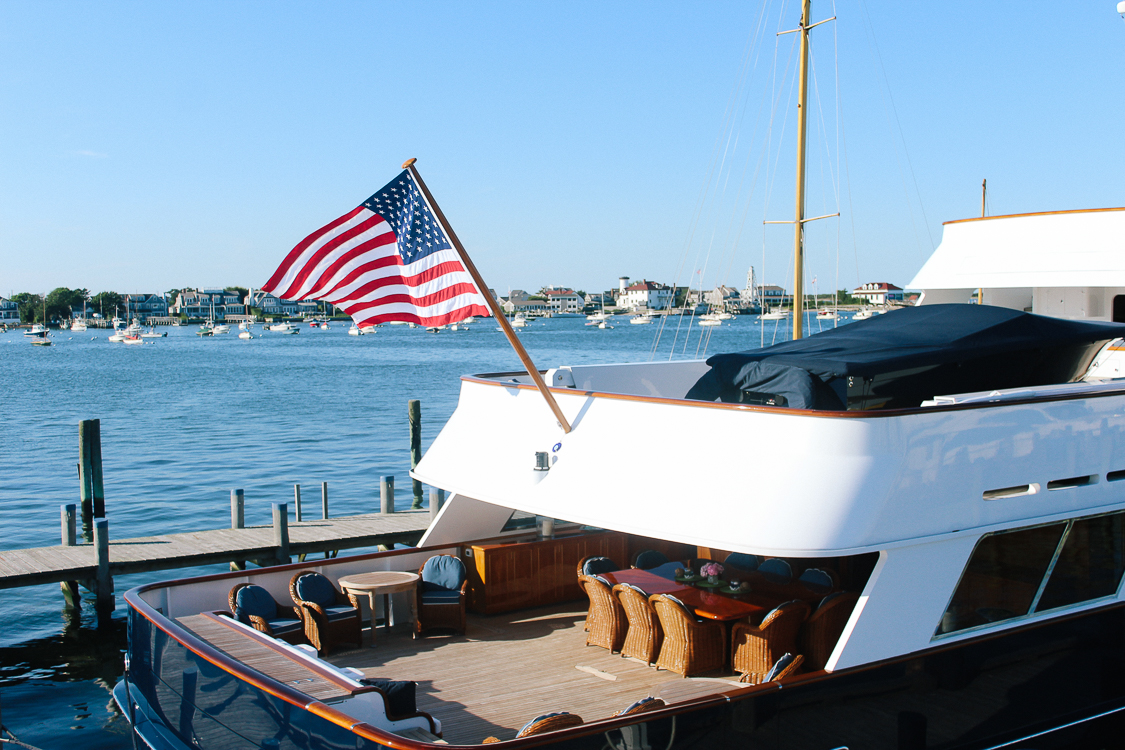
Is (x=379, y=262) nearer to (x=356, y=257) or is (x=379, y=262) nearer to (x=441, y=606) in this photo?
(x=356, y=257)

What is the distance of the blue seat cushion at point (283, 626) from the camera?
7.87 meters

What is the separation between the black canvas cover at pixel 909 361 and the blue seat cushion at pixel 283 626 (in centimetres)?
398

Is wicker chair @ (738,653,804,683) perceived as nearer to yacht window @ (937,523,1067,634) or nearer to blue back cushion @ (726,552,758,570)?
yacht window @ (937,523,1067,634)

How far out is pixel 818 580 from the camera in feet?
26.6

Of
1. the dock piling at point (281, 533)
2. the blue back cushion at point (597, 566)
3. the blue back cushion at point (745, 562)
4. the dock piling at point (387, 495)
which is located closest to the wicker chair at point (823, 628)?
the blue back cushion at point (745, 562)

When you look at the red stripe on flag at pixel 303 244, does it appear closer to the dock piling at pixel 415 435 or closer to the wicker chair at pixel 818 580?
the wicker chair at pixel 818 580

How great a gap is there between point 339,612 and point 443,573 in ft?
3.50

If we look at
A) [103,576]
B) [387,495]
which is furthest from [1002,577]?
[387,495]

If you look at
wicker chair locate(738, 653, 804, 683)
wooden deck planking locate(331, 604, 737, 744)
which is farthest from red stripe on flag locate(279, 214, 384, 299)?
wicker chair locate(738, 653, 804, 683)

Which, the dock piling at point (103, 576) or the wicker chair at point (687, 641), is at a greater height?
the wicker chair at point (687, 641)

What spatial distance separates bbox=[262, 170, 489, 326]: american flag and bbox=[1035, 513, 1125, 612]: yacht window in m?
5.19

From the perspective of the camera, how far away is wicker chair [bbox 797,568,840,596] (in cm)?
796

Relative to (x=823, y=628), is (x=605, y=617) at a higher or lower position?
lower

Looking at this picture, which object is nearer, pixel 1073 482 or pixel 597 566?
pixel 1073 482
